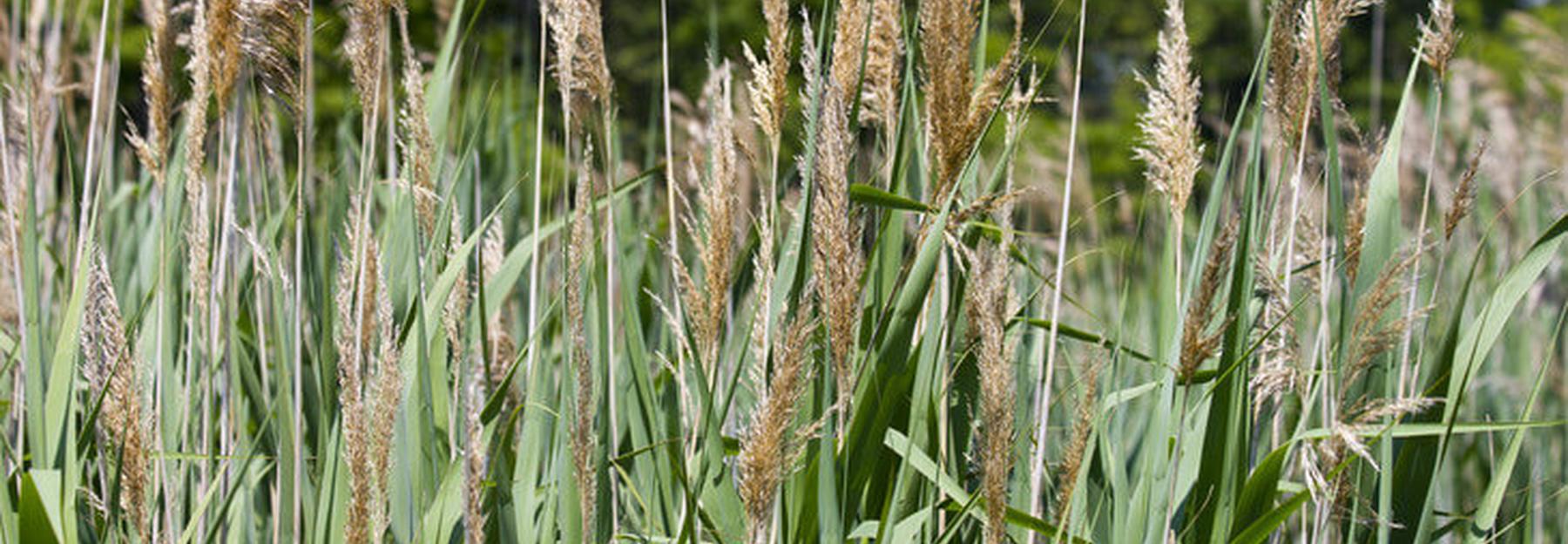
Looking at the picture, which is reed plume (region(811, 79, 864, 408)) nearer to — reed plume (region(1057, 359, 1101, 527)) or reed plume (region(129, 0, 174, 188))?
reed plume (region(1057, 359, 1101, 527))

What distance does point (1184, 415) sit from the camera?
5.05 ft

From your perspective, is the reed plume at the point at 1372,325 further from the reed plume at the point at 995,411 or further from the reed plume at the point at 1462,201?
the reed plume at the point at 995,411

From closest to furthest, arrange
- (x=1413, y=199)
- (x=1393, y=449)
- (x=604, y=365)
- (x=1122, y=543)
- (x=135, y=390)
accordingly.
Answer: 1. (x=135, y=390)
2. (x=1122, y=543)
3. (x=604, y=365)
4. (x=1393, y=449)
5. (x=1413, y=199)

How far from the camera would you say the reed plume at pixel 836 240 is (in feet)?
4.60

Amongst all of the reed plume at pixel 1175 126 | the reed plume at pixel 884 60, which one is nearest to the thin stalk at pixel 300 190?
the reed plume at pixel 884 60

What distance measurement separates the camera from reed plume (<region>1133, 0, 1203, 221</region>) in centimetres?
163

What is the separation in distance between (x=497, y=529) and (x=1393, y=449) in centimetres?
107

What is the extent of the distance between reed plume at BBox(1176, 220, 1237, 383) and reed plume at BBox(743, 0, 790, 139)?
46cm

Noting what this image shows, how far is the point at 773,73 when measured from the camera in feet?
5.33

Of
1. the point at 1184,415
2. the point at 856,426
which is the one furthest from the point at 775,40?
the point at 1184,415

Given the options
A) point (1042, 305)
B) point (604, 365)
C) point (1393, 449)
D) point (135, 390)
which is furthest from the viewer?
point (1042, 305)

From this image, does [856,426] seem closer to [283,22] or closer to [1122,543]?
[1122,543]

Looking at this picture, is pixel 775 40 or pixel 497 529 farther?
pixel 497 529

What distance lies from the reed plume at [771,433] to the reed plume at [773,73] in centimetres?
32
